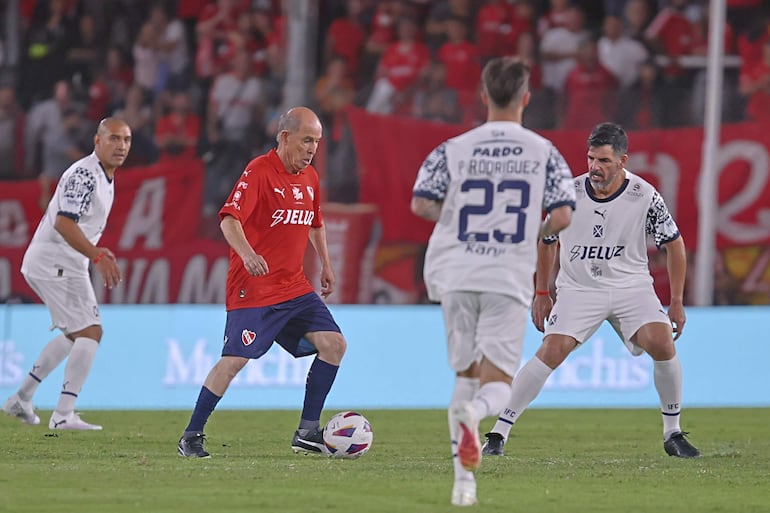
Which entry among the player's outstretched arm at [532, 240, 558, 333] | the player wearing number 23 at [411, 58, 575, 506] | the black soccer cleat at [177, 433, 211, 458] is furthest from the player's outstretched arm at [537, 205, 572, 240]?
the black soccer cleat at [177, 433, 211, 458]

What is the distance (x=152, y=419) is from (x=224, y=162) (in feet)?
16.6

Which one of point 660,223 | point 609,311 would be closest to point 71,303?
point 609,311

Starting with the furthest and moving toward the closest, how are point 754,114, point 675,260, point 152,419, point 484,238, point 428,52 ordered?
point 428,52 → point 754,114 → point 152,419 → point 675,260 → point 484,238

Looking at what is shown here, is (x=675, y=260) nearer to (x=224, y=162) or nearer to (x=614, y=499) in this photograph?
(x=614, y=499)

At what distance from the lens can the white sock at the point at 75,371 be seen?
→ 11125 millimetres

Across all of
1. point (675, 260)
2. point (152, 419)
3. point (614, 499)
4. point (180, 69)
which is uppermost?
point (180, 69)

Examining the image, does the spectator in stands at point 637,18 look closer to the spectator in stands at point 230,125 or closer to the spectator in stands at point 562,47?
the spectator in stands at point 562,47

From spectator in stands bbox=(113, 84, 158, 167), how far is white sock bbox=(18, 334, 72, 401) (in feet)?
20.3

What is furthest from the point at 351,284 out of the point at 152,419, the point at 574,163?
the point at 152,419

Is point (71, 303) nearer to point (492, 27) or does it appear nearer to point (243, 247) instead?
point (243, 247)

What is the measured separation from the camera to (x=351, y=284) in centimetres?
1603

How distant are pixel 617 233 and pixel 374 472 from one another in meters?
2.53

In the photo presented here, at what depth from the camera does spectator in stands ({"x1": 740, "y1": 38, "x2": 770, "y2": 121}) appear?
15.8m

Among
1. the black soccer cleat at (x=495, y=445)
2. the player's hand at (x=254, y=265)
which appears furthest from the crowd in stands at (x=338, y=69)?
the player's hand at (x=254, y=265)
